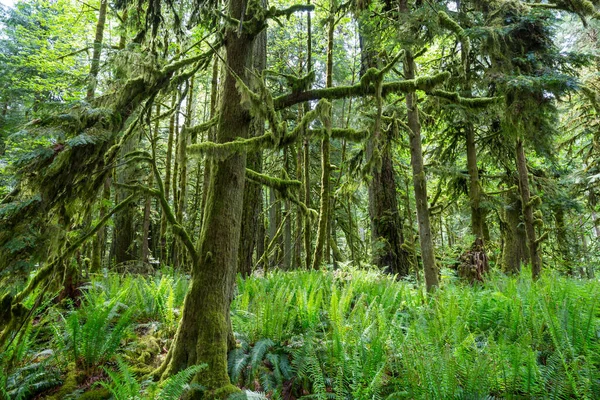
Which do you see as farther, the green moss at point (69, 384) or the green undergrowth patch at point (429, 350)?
the green moss at point (69, 384)

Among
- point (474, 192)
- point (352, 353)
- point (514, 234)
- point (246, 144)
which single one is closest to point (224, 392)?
point (352, 353)

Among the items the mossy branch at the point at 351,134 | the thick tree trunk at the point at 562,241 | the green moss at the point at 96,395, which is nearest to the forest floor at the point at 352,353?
the green moss at the point at 96,395

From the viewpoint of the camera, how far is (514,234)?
9.32m

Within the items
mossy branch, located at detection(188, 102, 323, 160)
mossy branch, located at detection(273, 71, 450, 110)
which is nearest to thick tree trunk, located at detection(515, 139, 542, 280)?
mossy branch, located at detection(273, 71, 450, 110)

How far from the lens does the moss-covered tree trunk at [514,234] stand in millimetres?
9242

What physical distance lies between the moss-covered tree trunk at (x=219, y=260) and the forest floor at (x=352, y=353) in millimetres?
215

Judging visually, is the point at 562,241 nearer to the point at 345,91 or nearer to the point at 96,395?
the point at 345,91

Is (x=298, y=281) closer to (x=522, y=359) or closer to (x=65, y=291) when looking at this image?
(x=522, y=359)

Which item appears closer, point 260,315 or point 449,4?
point 260,315

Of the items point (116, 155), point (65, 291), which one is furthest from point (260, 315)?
point (65, 291)

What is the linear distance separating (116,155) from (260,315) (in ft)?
7.01

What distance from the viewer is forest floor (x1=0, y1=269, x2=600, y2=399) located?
91.2 inches

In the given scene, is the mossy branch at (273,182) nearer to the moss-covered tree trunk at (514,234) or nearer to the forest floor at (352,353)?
the forest floor at (352,353)

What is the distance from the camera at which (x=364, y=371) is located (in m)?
2.59
